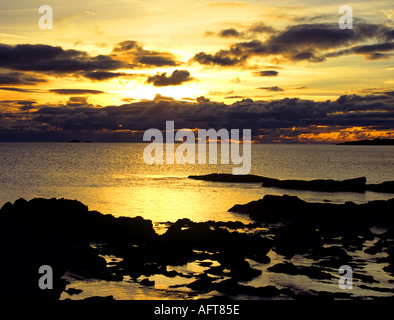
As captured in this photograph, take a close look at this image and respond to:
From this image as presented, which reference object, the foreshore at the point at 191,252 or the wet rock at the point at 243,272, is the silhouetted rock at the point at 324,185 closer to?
the foreshore at the point at 191,252

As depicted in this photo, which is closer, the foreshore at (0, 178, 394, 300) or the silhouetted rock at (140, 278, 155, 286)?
the foreshore at (0, 178, 394, 300)

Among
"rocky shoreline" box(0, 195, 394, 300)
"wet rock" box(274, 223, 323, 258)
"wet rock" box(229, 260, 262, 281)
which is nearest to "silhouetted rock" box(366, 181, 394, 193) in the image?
"rocky shoreline" box(0, 195, 394, 300)

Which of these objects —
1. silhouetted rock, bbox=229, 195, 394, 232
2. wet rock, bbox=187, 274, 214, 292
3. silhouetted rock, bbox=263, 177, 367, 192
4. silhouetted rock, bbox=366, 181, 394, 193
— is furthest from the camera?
silhouetted rock, bbox=263, 177, 367, 192

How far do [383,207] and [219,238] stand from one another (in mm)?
21674

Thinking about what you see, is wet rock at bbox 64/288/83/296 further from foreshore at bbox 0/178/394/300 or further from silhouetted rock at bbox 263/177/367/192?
silhouetted rock at bbox 263/177/367/192

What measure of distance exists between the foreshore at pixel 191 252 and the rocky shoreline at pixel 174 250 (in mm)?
53

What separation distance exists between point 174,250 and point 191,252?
1138mm

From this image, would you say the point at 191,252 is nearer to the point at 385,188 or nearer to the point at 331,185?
the point at 331,185

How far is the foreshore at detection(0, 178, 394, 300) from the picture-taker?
62.7 feet

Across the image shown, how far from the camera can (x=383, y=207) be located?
41125 mm

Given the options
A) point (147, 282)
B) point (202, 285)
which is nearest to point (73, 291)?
point (147, 282)

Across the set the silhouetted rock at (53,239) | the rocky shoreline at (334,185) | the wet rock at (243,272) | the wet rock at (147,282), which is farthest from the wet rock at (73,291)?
the rocky shoreline at (334,185)

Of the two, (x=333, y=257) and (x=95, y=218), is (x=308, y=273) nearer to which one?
(x=333, y=257)

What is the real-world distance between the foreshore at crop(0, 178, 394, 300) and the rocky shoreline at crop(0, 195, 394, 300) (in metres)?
0.05
